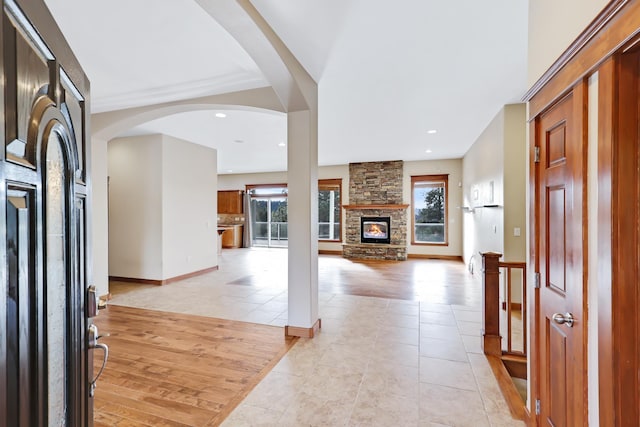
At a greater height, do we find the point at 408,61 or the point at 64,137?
the point at 408,61

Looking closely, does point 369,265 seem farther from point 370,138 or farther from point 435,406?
point 435,406

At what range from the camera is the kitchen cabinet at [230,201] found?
35.7 feet

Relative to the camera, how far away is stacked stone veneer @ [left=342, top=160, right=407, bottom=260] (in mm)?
8211

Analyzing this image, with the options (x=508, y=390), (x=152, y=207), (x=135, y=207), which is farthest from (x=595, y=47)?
(x=135, y=207)

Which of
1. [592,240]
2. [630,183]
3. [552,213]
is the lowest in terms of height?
[592,240]

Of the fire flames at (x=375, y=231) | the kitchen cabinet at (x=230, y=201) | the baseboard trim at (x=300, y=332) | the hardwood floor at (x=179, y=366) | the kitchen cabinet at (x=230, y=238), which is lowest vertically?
the hardwood floor at (x=179, y=366)

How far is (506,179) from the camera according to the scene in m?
4.12

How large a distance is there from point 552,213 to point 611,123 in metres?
0.62

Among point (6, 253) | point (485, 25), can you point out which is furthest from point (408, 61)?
point (6, 253)

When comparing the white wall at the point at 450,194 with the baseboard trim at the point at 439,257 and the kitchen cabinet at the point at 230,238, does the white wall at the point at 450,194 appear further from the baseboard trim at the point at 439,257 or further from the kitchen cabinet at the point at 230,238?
the kitchen cabinet at the point at 230,238

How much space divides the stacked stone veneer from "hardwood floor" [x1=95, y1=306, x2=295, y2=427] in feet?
17.3

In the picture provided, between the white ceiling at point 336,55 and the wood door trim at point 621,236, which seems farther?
the white ceiling at point 336,55

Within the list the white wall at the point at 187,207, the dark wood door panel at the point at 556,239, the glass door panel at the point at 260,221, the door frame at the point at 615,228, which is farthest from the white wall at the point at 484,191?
the glass door panel at the point at 260,221

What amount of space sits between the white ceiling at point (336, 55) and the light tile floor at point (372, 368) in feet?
9.08
